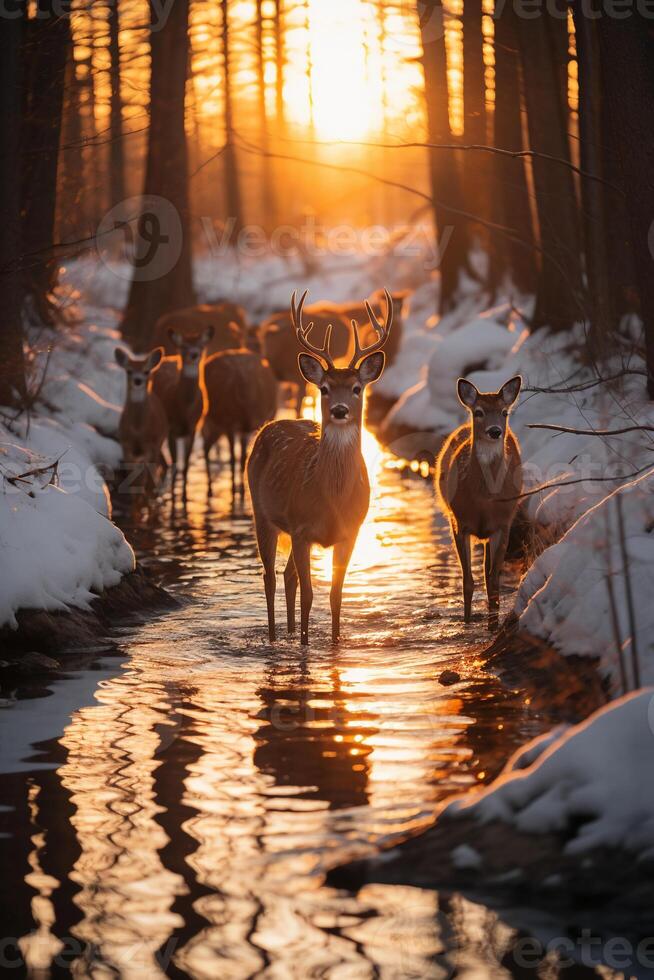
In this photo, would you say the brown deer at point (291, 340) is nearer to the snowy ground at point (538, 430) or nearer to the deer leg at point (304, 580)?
the snowy ground at point (538, 430)

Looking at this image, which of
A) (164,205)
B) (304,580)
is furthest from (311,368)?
(164,205)

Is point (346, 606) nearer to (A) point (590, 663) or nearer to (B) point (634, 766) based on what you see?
(A) point (590, 663)

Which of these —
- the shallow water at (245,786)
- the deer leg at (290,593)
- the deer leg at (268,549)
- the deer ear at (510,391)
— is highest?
the deer ear at (510,391)

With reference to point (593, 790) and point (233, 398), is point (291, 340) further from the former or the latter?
point (593, 790)

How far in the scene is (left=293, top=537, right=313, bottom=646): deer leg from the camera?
11.2 metres

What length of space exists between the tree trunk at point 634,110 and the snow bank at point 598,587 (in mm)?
1693

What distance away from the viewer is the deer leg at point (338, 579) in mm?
11180

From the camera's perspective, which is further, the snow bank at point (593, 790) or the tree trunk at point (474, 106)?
the tree trunk at point (474, 106)

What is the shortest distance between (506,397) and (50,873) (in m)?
6.49

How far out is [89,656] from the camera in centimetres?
1058

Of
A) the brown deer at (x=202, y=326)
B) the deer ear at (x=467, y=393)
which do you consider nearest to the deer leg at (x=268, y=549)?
the deer ear at (x=467, y=393)

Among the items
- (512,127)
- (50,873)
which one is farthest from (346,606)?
(512,127)

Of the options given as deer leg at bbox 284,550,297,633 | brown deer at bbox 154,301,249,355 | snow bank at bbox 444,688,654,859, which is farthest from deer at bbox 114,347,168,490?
snow bank at bbox 444,688,654,859

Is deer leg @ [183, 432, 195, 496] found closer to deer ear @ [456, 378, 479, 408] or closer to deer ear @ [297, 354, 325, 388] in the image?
deer ear @ [456, 378, 479, 408]
